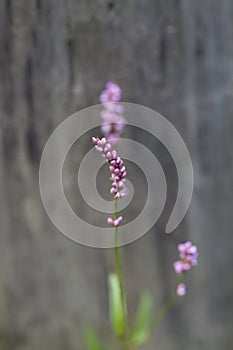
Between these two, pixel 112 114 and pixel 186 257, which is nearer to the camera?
pixel 186 257

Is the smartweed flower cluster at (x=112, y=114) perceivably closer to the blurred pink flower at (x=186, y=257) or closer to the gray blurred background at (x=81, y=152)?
the gray blurred background at (x=81, y=152)

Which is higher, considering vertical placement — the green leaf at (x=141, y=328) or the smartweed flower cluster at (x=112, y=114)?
the smartweed flower cluster at (x=112, y=114)

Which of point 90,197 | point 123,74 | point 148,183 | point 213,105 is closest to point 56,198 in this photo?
point 90,197

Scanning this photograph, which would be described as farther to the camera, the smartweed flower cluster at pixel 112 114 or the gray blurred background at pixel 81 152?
the gray blurred background at pixel 81 152

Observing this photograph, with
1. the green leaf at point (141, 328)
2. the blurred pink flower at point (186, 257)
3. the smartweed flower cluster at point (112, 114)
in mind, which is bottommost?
the green leaf at point (141, 328)

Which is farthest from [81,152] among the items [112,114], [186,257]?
[186,257]

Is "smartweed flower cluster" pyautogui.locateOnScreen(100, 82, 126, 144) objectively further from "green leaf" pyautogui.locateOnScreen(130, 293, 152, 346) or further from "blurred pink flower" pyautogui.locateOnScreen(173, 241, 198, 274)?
"green leaf" pyautogui.locateOnScreen(130, 293, 152, 346)

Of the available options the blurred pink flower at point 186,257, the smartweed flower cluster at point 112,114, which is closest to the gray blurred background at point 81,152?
the smartweed flower cluster at point 112,114

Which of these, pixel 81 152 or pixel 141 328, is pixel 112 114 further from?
pixel 141 328

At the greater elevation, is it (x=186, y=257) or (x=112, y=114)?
(x=112, y=114)
